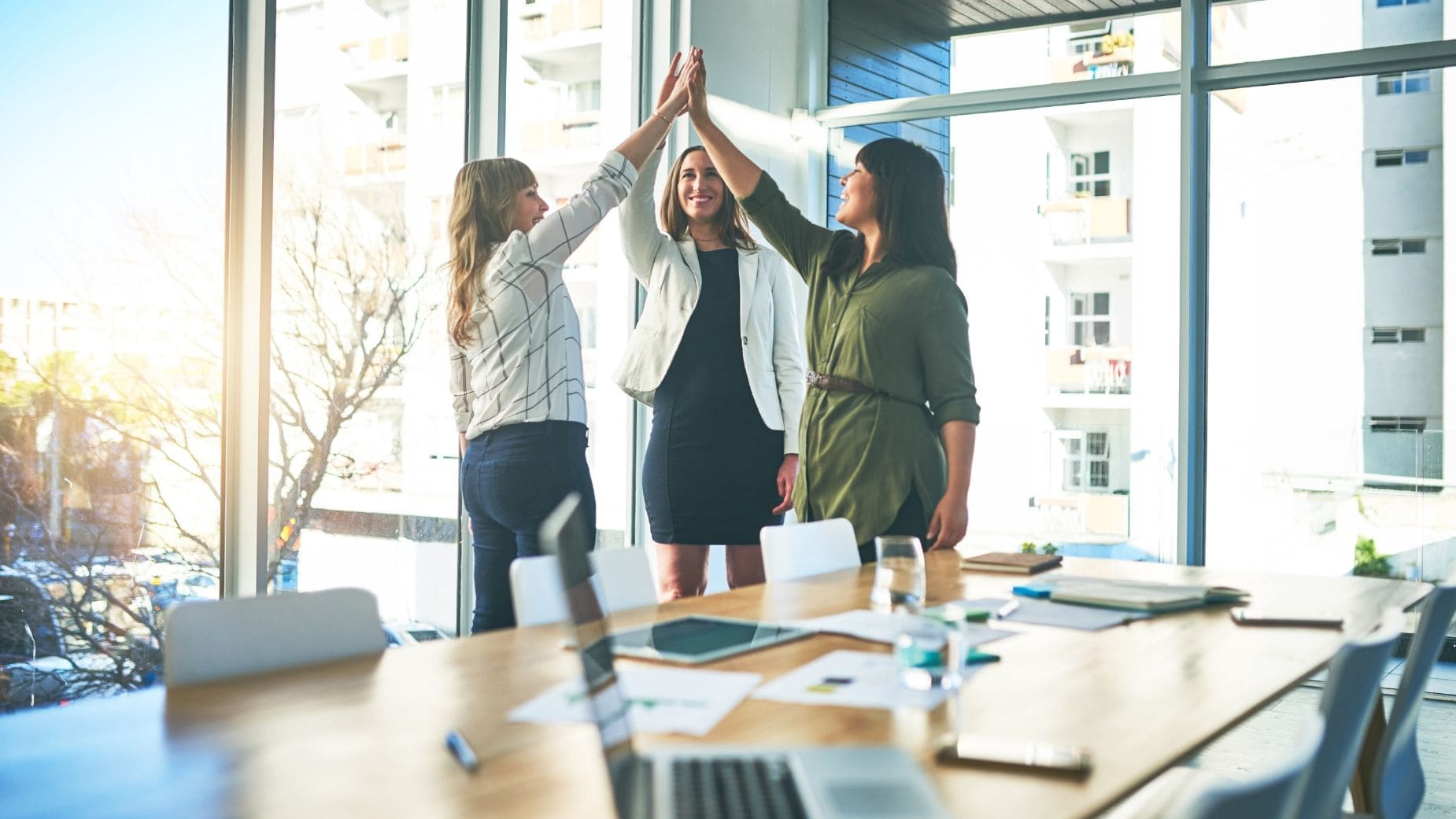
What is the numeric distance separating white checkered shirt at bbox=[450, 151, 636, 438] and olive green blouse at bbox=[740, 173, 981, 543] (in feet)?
1.96

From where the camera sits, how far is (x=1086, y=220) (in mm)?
5082

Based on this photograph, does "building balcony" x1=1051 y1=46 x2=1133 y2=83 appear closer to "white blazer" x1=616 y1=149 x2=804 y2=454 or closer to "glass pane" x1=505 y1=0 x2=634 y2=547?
"glass pane" x1=505 y1=0 x2=634 y2=547

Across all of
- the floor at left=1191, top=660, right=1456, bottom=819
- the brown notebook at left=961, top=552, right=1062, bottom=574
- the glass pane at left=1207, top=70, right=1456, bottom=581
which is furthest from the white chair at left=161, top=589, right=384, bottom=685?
the glass pane at left=1207, top=70, right=1456, bottom=581

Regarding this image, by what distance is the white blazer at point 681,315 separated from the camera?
3410 mm

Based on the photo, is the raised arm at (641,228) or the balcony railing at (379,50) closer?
the raised arm at (641,228)

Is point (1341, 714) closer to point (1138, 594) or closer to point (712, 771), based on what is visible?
point (712, 771)

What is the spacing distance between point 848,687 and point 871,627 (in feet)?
1.18

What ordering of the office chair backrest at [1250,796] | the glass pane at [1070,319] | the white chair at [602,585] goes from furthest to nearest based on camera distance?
the glass pane at [1070,319], the white chair at [602,585], the office chair backrest at [1250,796]

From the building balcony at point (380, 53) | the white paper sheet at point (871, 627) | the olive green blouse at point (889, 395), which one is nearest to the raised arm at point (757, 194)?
the olive green blouse at point (889, 395)

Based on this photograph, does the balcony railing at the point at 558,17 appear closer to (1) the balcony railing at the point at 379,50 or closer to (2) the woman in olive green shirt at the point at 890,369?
(1) the balcony railing at the point at 379,50

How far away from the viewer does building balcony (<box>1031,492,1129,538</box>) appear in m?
5.04

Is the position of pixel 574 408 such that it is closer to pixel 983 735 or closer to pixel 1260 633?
pixel 1260 633

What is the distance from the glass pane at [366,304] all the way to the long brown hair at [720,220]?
95 centimetres

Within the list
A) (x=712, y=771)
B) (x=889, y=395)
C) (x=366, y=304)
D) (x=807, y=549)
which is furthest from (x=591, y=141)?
(x=712, y=771)
